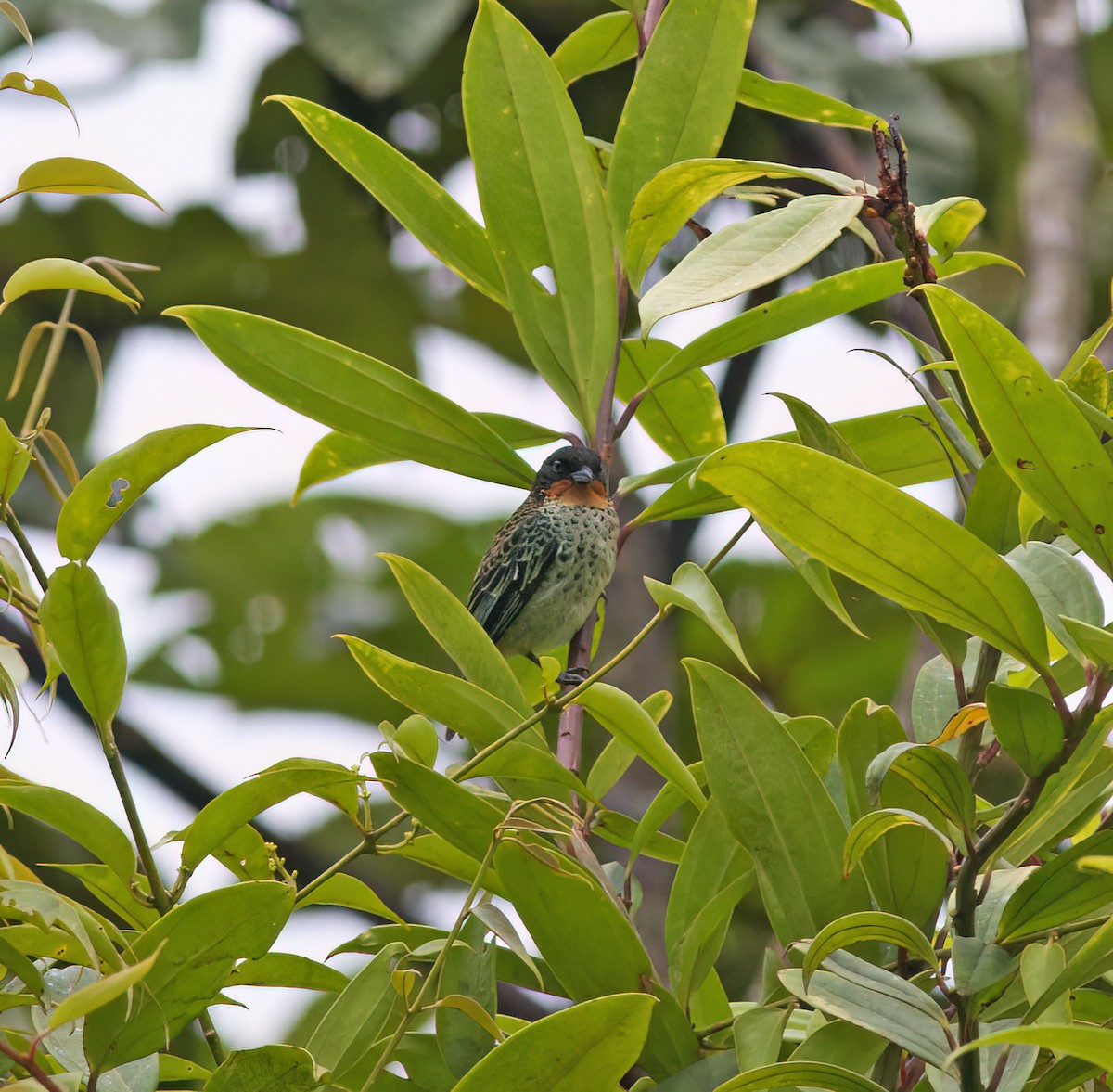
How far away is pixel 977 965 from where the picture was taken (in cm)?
96

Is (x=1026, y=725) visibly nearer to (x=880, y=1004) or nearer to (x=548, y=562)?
(x=880, y=1004)

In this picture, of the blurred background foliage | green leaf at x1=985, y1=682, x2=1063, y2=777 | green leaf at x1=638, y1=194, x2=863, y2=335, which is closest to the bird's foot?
green leaf at x1=638, y1=194, x2=863, y2=335

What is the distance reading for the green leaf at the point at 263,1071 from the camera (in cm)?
97

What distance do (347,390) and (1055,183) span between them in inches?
108

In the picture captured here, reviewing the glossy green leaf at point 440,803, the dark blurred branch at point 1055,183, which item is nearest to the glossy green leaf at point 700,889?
the glossy green leaf at point 440,803

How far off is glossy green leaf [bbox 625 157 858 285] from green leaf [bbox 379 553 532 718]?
36 cm

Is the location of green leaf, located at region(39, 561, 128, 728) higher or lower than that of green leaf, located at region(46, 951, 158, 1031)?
higher

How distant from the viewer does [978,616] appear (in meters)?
0.99

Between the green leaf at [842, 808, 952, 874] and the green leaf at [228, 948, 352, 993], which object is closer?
the green leaf at [842, 808, 952, 874]

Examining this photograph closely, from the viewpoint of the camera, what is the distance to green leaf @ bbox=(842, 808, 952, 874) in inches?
36.3

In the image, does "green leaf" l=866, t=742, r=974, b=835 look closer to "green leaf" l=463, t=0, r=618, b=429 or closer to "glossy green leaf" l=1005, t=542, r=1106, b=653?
"glossy green leaf" l=1005, t=542, r=1106, b=653

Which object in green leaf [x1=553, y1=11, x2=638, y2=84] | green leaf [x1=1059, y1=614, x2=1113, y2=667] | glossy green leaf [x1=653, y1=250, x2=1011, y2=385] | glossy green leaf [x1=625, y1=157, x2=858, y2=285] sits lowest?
green leaf [x1=1059, y1=614, x2=1113, y2=667]

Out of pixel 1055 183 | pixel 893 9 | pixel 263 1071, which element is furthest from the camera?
pixel 1055 183

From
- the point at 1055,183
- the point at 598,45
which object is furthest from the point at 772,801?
the point at 1055,183
